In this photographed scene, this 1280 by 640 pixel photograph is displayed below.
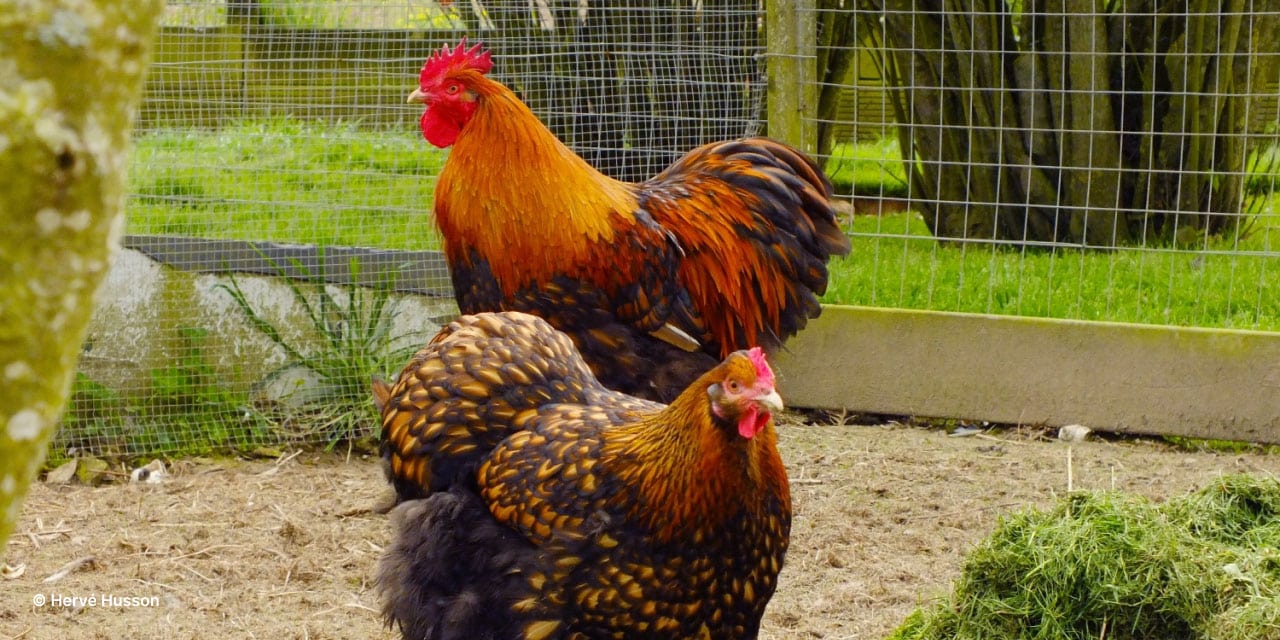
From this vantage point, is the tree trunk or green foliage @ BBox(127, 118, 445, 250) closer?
green foliage @ BBox(127, 118, 445, 250)

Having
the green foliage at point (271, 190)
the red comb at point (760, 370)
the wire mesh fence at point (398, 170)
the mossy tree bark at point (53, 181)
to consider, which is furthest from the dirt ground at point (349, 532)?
the mossy tree bark at point (53, 181)

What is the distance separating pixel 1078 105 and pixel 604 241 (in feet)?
12.9

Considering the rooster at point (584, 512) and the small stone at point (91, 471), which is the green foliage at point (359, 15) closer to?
the small stone at point (91, 471)

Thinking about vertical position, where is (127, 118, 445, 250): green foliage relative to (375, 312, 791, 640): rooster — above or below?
above

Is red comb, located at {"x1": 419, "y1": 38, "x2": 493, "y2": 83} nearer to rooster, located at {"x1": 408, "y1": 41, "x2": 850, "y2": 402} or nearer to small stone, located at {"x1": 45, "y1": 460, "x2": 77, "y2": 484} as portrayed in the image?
rooster, located at {"x1": 408, "y1": 41, "x2": 850, "y2": 402}

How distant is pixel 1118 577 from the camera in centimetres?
332

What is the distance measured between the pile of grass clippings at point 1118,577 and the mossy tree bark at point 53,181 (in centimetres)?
295

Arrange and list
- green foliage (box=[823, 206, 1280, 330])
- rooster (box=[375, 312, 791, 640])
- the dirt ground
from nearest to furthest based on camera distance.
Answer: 1. rooster (box=[375, 312, 791, 640])
2. the dirt ground
3. green foliage (box=[823, 206, 1280, 330])

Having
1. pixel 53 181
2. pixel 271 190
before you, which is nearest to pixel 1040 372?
pixel 271 190

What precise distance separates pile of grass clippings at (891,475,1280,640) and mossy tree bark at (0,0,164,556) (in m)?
2.95

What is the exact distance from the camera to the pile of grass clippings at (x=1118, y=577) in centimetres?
324

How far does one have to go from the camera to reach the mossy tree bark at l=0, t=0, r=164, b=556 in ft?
2.78

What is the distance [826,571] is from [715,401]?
1952 mm


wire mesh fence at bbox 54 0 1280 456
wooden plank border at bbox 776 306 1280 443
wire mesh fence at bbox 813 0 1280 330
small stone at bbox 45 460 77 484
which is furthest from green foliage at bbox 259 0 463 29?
wooden plank border at bbox 776 306 1280 443
